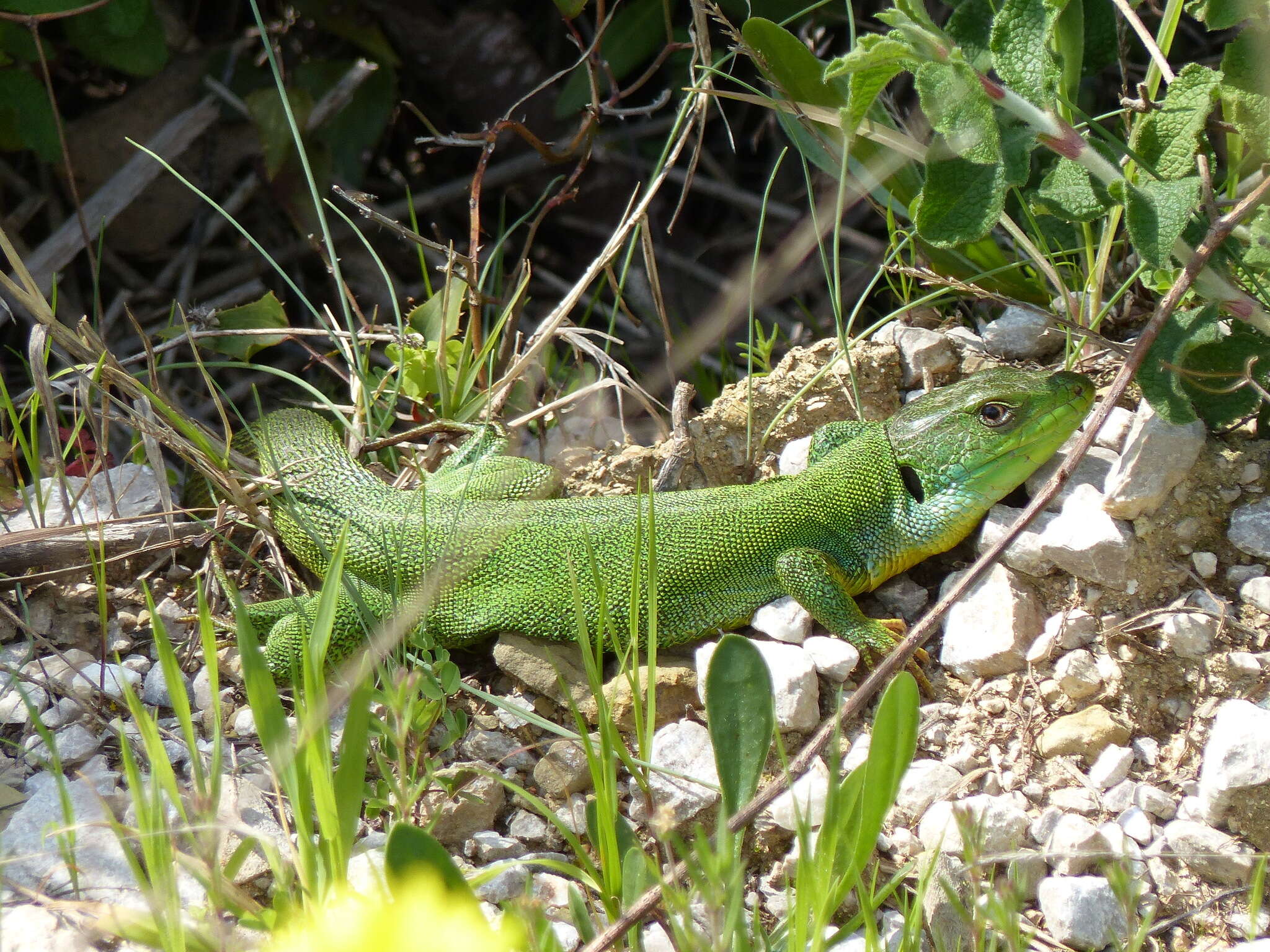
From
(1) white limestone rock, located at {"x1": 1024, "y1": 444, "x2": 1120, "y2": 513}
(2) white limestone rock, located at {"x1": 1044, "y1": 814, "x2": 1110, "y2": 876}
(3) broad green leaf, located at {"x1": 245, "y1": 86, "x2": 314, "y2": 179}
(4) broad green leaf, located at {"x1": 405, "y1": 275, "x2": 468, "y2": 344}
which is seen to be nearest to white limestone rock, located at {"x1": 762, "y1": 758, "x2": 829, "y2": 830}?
(2) white limestone rock, located at {"x1": 1044, "y1": 814, "x2": 1110, "y2": 876}

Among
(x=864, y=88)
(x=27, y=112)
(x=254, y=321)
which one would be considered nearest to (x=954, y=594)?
(x=864, y=88)

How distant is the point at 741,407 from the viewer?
11.1ft

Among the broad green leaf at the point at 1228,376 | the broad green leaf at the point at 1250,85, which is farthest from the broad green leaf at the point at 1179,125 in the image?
the broad green leaf at the point at 1228,376

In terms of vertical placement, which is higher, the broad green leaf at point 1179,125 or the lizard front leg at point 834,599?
the broad green leaf at point 1179,125

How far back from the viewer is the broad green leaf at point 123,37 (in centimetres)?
414

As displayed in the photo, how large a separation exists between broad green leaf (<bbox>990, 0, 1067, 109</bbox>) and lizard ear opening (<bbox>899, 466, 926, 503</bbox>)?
42.9 inches

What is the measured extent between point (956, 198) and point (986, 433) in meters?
0.74

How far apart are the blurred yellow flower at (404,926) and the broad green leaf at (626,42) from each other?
342 centimetres

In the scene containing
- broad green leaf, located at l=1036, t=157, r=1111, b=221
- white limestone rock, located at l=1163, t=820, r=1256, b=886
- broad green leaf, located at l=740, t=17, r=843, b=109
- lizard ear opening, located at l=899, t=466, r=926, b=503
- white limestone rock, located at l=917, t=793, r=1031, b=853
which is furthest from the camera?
lizard ear opening, located at l=899, t=466, r=926, b=503

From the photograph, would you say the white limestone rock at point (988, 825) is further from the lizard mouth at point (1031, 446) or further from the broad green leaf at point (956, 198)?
the broad green leaf at point (956, 198)

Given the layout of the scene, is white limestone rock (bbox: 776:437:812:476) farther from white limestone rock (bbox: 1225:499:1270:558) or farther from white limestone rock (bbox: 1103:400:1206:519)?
white limestone rock (bbox: 1225:499:1270:558)

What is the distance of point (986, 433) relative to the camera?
117 inches

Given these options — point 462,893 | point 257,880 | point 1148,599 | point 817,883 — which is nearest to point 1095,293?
point 1148,599

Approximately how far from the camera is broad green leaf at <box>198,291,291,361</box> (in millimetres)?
3566
